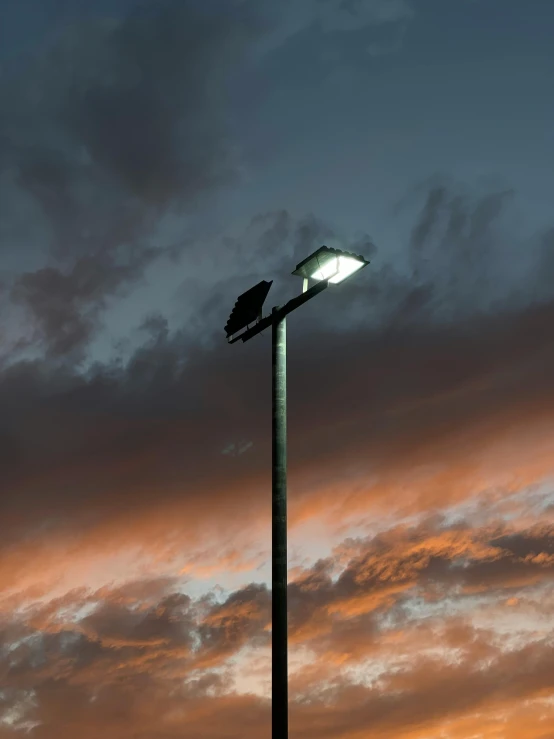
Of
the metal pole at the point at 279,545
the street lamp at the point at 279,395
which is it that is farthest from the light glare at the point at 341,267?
the metal pole at the point at 279,545

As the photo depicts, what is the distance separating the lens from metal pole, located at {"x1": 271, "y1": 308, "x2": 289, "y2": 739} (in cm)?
1077

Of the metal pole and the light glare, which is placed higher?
the light glare

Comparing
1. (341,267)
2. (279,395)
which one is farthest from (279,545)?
(341,267)

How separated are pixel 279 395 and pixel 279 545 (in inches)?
87.6

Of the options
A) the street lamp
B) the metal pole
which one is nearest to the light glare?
the street lamp

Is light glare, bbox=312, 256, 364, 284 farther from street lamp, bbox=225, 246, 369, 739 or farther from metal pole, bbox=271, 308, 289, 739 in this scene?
metal pole, bbox=271, 308, 289, 739

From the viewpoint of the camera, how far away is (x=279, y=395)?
12336 millimetres

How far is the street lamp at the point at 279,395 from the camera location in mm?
10797

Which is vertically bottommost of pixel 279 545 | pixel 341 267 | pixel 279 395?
pixel 279 545

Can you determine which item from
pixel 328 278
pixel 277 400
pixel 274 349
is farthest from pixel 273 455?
pixel 328 278

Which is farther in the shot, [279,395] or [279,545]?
→ [279,395]

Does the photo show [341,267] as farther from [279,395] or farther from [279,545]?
[279,545]

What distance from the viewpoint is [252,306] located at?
13.4m

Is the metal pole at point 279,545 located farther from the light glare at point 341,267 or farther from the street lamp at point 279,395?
the light glare at point 341,267
